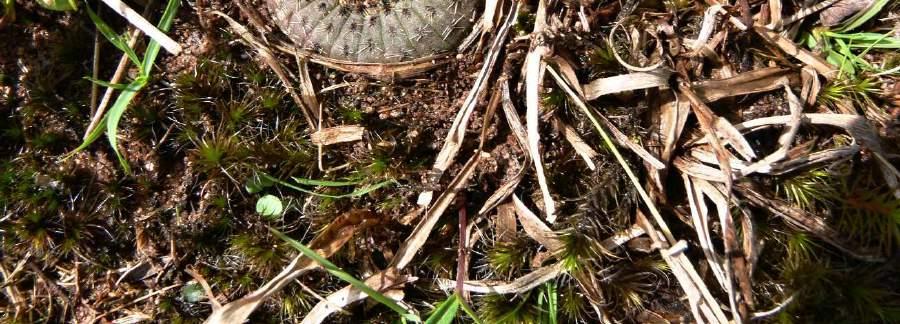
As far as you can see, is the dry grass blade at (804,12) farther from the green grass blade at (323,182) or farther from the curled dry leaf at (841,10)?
the green grass blade at (323,182)

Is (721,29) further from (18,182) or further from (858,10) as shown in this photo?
(18,182)

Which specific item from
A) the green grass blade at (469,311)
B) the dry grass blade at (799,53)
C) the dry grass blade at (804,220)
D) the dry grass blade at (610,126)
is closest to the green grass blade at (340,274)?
the green grass blade at (469,311)

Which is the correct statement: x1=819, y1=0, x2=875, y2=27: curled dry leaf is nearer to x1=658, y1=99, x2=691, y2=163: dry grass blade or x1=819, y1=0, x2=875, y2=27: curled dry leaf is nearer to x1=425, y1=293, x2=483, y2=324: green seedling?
x1=658, y1=99, x2=691, y2=163: dry grass blade

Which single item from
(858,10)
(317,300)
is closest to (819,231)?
(858,10)

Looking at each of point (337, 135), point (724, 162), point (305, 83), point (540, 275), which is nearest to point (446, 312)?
point (540, 275)

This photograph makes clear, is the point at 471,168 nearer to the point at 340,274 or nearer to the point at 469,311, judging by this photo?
the point at 469,311

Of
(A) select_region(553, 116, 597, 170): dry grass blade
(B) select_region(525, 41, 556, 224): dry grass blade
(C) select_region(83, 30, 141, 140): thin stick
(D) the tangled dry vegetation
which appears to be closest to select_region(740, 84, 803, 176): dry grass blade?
(D) the tangled dry vegetation

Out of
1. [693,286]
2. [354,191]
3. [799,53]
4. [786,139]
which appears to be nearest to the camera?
[786,139]
